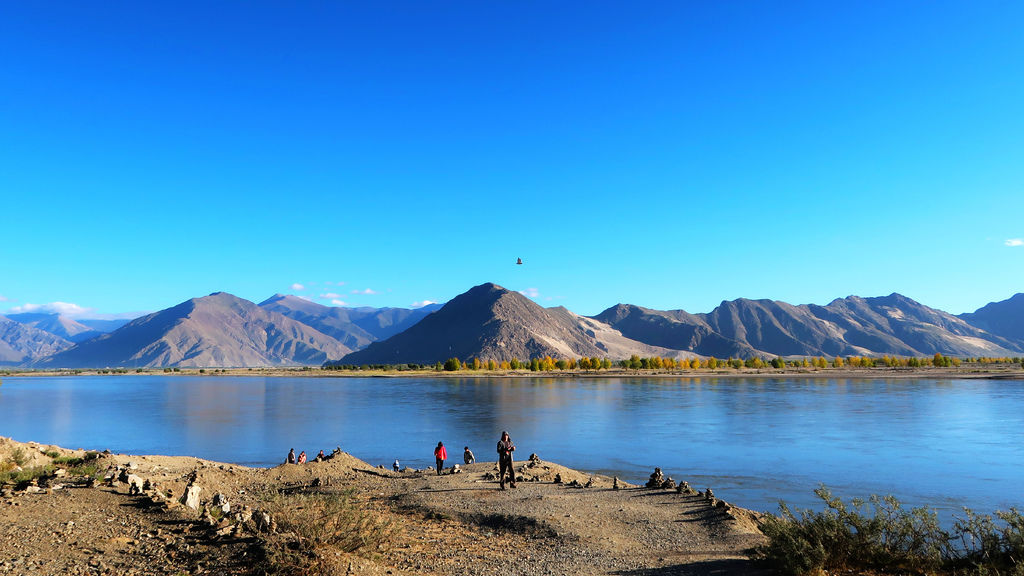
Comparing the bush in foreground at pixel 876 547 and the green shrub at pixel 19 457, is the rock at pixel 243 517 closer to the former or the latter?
the bush in foreground at pixel 876 547

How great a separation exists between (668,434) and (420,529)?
39477 mm

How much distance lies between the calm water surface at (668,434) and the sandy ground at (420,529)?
923cm

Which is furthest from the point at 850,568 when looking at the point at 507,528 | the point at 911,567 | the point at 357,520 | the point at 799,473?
the point at 799,473

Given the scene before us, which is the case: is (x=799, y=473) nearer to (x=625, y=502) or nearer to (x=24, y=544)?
(x=625, y=502)

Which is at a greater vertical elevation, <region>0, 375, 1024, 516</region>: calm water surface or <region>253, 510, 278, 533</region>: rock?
<region>253, 510, 278, 533</region>: rock

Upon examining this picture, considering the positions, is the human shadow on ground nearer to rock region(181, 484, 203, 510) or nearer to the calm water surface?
rock region(181, 484, 203, 510)

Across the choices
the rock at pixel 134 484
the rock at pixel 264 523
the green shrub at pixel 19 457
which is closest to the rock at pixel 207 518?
the rock at pixel 264 523

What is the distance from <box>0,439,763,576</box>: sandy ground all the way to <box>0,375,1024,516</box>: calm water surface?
363 inches

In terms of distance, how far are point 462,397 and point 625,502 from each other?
276 ft

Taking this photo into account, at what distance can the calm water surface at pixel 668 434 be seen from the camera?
111 ft

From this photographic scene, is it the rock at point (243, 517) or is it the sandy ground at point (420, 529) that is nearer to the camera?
the sandy ground at point (420, 529)

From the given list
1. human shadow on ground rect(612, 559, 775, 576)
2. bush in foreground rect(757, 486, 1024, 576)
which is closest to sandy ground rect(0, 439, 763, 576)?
human shadow on ground rect(612, 559, 775, 576)

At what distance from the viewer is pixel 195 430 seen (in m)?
60.1

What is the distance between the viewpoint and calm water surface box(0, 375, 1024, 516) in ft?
111
